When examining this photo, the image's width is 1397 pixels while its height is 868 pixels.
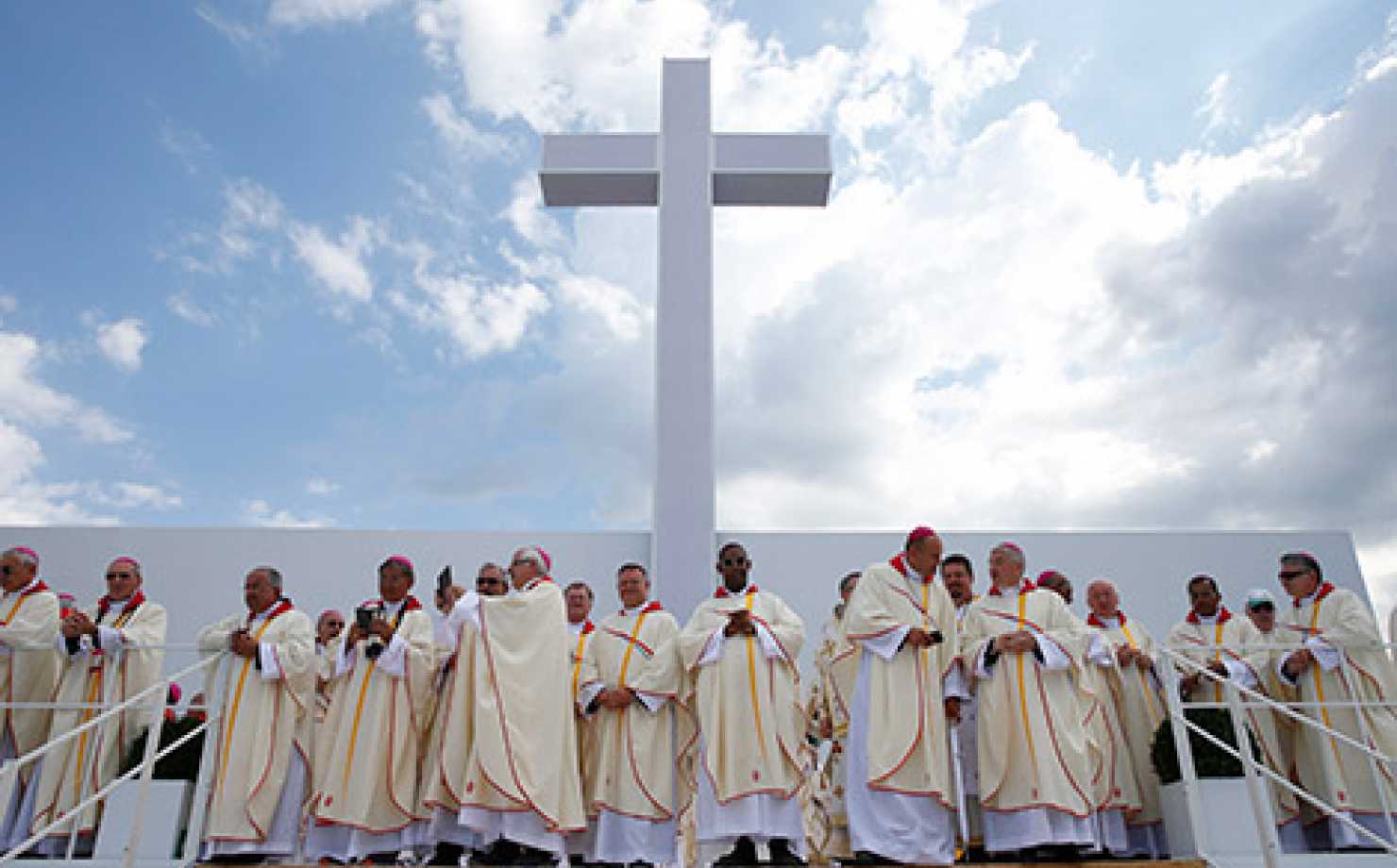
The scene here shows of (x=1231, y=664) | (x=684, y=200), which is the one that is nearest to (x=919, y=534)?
(x=1231, y=664)

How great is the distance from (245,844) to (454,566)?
5.16 meters

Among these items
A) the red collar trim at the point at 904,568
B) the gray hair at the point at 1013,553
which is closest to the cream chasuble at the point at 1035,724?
the gray hair at the point at 1013,553

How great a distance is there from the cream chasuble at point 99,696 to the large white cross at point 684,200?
3944 millimetres

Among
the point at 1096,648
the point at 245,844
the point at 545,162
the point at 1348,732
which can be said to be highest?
the point at 545,162

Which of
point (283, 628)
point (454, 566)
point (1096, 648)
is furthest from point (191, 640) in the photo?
point (1096, 648)

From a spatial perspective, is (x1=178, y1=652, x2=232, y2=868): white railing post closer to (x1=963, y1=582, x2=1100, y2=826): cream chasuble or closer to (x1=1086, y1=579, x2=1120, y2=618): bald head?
(x1=963, y1=582, x2=1100, y2=826): cream chasuble

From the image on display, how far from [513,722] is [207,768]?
67.5 inches

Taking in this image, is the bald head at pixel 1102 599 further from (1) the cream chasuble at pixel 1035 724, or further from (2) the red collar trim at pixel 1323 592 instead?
(2) the red collar trim at pixel 1323 592

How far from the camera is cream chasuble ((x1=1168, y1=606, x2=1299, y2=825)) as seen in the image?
692 centimetres

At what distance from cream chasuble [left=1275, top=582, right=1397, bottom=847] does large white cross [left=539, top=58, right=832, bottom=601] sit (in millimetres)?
4526

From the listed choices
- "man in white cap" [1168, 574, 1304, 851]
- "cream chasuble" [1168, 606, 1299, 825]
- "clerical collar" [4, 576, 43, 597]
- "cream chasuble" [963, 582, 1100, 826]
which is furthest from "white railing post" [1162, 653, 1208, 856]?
"clerical collar" [4, 576, 43, 597]

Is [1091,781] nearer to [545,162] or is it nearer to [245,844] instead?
[245,844]

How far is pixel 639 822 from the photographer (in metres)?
6.20

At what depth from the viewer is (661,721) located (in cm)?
644
